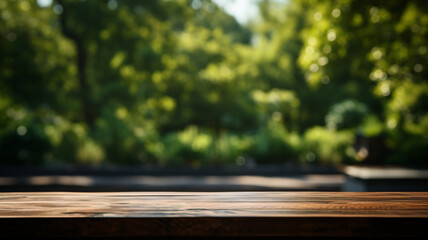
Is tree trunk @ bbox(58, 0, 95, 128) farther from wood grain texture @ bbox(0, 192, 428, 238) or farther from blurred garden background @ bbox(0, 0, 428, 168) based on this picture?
wood grain texture @ bbox(0, 192, 428, 238)

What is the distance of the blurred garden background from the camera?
13.4 m

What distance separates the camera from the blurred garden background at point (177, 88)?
13398 mm

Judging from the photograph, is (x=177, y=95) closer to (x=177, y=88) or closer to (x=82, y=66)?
(x=177, y=88)

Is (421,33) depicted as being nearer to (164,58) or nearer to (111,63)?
(164,58)

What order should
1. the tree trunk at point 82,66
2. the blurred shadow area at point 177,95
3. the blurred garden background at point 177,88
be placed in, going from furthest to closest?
the tree trunk at point 82,66, the blurred garden background at point 177,88, the blurred shadow area at point 177,95

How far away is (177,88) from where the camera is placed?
21.4 m

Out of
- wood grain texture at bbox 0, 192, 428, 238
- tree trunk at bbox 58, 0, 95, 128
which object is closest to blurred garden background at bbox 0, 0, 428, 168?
tree trunk at bbox 58, 0, 95, 128
